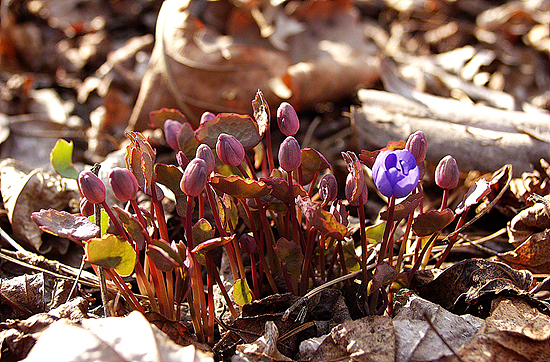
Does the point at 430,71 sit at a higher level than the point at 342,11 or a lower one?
lower

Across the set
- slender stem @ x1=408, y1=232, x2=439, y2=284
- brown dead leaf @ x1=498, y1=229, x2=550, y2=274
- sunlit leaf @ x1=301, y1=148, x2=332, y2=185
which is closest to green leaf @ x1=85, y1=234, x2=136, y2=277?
sunlit leaf @ x1=301, y1=148, x2=332, y2=185

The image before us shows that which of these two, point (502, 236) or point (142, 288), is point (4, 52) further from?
point (502, 236)

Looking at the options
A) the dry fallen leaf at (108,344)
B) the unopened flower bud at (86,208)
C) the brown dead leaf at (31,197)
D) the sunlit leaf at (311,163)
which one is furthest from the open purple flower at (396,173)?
the brown dead leaf at (31,197)

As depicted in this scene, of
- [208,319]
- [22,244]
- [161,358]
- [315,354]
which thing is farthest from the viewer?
[22,244]

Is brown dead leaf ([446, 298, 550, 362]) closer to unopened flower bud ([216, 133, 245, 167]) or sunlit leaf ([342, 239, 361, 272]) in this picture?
sunlit leaf ([342, 239, 361, 272])

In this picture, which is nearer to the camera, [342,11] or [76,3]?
[342,11]

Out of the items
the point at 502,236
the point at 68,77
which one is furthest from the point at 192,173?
→ the point at 68,77

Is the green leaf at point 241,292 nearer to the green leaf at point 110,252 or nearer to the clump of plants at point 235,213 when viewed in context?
the clump of plants at point 235,213
